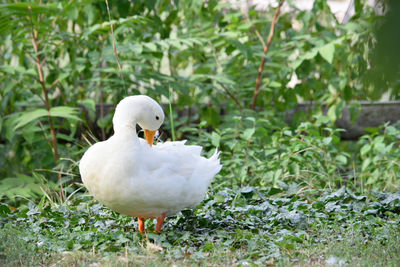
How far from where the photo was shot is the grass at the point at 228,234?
260 centimetres

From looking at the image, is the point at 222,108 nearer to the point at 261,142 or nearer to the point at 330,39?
the point at 261,142

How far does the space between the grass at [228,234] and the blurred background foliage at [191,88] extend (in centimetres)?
52

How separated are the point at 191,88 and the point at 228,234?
2654mm

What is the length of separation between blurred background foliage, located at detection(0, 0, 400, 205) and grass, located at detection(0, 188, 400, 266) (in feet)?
1.70

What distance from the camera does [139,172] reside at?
2.79 metres

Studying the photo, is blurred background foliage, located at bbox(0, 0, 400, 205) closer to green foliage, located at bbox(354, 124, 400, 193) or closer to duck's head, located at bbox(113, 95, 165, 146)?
green foliage, located at bbox(354, 124, 400, 193)

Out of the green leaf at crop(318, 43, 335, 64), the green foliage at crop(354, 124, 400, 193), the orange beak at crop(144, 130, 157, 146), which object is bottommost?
the green foliage at crop(354, 124, 400, 193)

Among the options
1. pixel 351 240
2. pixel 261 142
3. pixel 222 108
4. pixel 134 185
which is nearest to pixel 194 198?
pixel 134 185

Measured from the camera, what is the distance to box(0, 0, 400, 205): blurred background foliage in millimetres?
4457

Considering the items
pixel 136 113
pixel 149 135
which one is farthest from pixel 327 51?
pixel 136 113

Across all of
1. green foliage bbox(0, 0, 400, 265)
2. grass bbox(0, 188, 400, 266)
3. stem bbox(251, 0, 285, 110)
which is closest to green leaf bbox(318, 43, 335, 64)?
green foliage bbox(0, 0, 400, 265)

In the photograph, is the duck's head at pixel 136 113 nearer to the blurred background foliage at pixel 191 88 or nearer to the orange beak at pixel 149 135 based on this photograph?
the orange beak at pixel 149 135

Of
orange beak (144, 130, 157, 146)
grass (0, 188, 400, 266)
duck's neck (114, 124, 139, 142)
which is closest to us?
grass (0, 188, 400, 266)

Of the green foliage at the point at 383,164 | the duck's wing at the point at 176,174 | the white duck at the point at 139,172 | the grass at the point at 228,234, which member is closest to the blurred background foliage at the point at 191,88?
the green foliage at the point at 383,164
